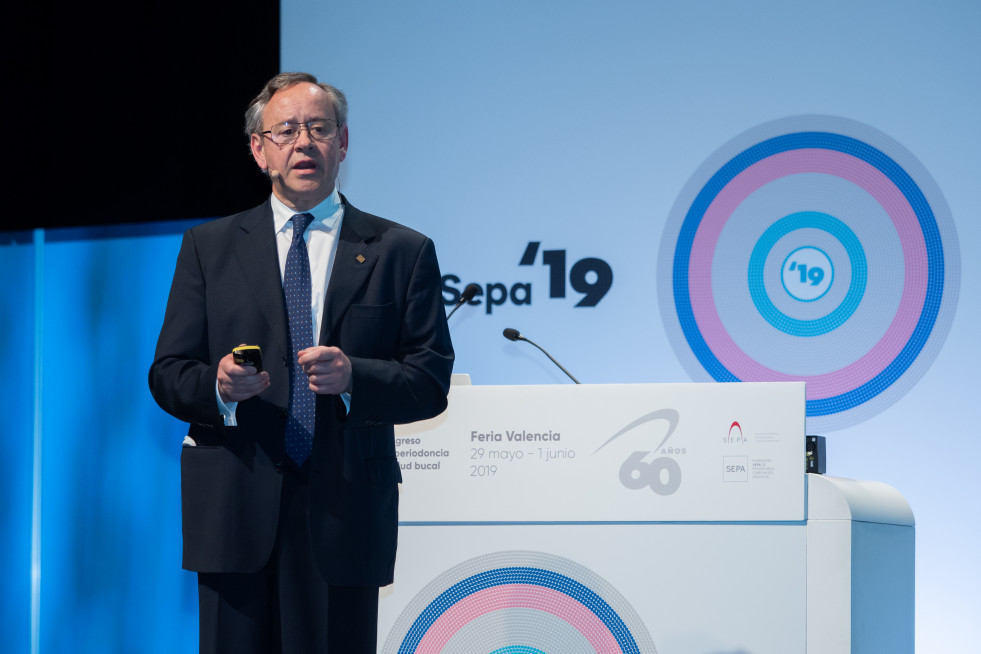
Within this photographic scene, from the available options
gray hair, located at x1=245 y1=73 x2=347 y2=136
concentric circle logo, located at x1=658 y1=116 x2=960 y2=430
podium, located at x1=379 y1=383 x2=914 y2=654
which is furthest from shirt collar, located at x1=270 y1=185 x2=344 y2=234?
concentric circle logo, located at x1=658 y1=116 x2=960 y2=430

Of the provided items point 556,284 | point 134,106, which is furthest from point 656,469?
point 134,106

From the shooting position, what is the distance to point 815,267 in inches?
138

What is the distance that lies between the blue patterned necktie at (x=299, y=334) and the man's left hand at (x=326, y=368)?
0.12m

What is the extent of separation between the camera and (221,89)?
4180 millimetres

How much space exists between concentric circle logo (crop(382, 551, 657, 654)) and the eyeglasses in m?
0.99

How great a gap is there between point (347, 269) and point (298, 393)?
0.21 meters

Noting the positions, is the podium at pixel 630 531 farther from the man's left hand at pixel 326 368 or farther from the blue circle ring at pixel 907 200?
the blue circle ring at pixel 907 200

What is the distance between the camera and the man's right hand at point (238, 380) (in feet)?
4.39

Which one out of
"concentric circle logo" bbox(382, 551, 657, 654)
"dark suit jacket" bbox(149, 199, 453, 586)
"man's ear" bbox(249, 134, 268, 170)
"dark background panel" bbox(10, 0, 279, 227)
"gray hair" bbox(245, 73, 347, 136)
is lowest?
"concentric circle logo" bbox(382, 551, 657, 654)

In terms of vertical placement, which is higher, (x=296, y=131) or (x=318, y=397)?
(x=296, y=131)

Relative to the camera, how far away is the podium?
2.03 m

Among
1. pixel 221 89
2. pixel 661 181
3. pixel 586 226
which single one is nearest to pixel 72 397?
pixel 221 89

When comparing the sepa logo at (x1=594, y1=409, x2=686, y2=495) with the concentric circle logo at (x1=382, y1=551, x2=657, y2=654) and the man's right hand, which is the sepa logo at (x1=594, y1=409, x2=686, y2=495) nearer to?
the concentric circle logo at (x1=382, y1=551, x2=657, y2=654)

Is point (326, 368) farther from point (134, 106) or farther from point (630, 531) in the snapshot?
point (134, 106)
